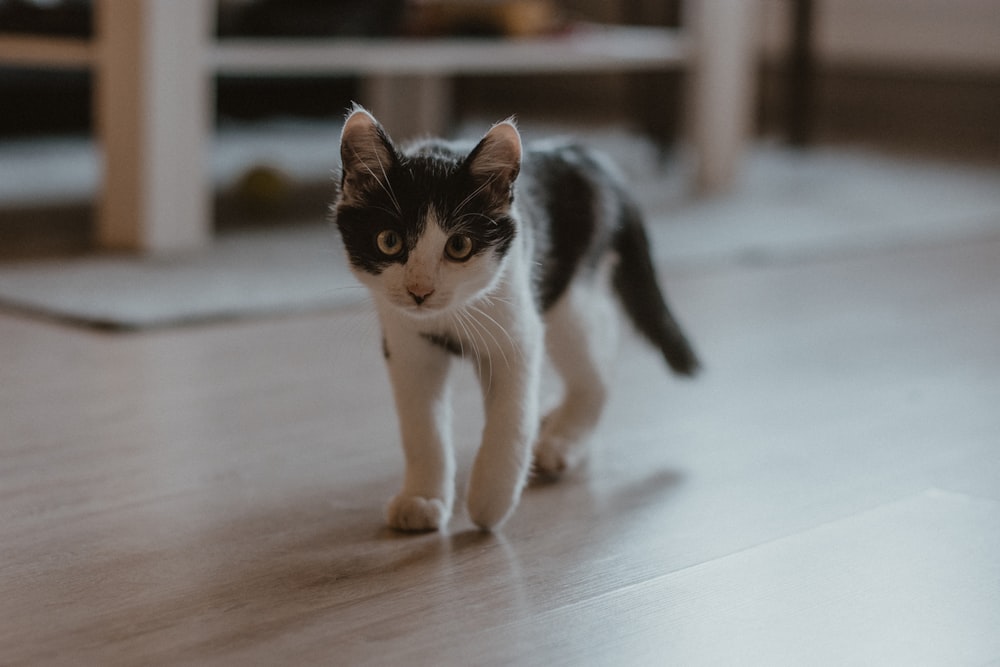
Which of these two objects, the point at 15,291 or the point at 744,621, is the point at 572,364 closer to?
the point at 744,621

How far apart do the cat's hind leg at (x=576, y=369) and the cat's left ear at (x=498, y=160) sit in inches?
10.0

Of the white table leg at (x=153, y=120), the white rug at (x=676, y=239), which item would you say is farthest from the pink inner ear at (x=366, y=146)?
the white table leg at (x=153, y=120)

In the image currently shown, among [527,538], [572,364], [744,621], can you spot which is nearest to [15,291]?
[572,364]

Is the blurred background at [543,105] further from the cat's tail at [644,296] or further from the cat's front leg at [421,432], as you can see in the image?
the cat's front leg at [421,432]

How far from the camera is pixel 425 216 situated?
115 centimetres

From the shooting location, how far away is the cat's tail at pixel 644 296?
Answer: 1555 millimetres

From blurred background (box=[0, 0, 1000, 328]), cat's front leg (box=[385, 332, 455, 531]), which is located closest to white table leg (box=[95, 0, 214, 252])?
blurred background (box=[0, 0, 1000, 328])

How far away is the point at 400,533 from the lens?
1.26 metres

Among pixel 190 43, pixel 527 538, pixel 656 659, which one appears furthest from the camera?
pixel 190 43

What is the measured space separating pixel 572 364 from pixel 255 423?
1.28 feet

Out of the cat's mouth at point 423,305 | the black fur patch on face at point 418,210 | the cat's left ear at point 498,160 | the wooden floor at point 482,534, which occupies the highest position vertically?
the cat's left ear at point 498,160

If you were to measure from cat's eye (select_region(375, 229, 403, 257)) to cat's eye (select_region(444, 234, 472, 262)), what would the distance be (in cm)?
4

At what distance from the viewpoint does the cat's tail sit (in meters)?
1.55

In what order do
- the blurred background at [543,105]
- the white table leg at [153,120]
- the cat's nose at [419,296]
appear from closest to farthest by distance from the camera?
the cat's nose at [419,296]
the white table leg at [153,120]
the blurred background at [543,105]
